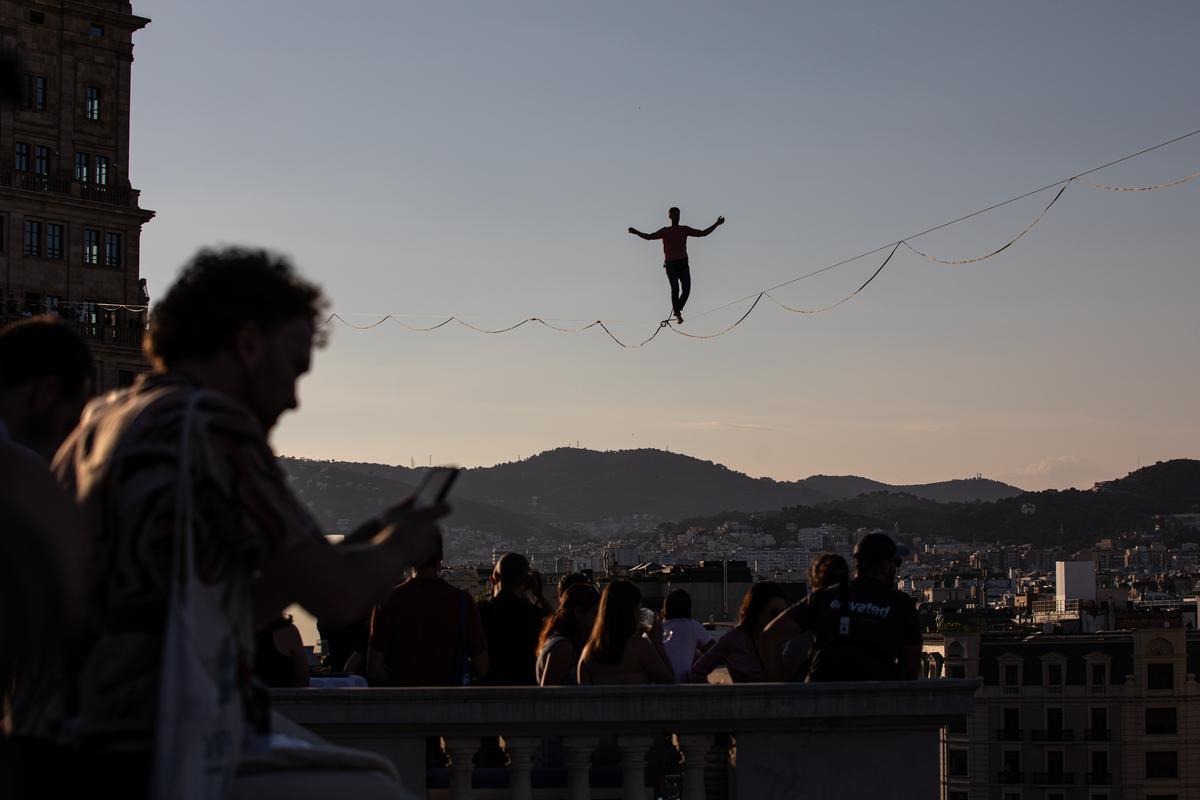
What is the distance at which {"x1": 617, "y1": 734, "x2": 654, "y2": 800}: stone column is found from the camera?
841 centimetres

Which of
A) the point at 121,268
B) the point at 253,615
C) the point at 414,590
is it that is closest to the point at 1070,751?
the point at 121,268

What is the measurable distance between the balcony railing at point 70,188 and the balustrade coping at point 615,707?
5596 cm

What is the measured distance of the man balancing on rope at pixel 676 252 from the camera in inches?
821

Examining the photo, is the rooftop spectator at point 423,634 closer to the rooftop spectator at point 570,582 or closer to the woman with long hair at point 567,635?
the woman with long hair at point 567,635

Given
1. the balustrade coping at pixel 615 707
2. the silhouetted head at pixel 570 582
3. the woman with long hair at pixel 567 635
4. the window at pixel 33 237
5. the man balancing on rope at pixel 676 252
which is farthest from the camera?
the window at pixel 33 237

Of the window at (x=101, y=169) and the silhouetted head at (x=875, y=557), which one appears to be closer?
the silhouetted head at (x=875, y=557)

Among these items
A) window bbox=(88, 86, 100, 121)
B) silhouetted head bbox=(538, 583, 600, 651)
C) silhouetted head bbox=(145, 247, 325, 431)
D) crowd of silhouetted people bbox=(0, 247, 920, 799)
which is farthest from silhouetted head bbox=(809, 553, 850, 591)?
window bbox=(88, 86, 100, 121)

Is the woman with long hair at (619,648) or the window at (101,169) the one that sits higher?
the window at (101,169)

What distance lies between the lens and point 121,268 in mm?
63531

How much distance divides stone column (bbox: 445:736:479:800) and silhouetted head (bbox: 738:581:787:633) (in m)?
2.19

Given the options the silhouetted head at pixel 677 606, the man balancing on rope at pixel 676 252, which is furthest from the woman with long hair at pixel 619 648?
the man balancing on rope at pixel 676 252

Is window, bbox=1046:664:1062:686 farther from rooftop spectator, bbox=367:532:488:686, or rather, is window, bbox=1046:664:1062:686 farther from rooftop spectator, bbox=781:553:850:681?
rooftop spectator, bbox=367:532:488:686

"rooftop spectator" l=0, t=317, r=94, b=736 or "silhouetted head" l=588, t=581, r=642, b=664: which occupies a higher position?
"rooftop spectator" l=0, t=317, r=94, b=736

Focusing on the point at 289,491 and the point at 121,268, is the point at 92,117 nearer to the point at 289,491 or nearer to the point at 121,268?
the point at 121,268
